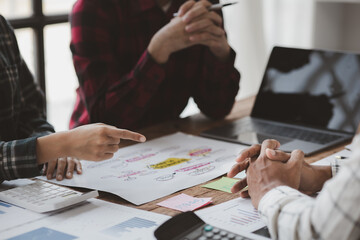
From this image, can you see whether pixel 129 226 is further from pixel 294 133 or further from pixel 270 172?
pixel 294 133

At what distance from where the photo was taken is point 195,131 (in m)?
1.69

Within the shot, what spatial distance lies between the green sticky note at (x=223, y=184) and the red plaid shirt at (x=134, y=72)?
498 mm

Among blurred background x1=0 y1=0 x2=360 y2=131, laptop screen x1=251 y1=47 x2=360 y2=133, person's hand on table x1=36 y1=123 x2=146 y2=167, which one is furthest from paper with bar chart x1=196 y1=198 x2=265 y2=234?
blurred background x1=0 y1=0 x2=360 y2=131

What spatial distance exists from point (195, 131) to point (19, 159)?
0.62 metres

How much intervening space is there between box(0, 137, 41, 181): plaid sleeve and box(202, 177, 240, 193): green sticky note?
37cm

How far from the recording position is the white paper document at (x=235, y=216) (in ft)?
3.36

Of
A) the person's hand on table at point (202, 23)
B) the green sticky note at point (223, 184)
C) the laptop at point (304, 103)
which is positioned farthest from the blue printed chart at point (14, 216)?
the person's hand on table at point (202, 23)

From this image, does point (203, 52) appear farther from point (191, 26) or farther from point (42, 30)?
point (42, 30)

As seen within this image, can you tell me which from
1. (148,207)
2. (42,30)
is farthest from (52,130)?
(42,30)

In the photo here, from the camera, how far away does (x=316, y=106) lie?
1.70m

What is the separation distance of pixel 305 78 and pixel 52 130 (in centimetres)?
76

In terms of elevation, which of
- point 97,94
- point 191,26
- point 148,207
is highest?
point 191,26

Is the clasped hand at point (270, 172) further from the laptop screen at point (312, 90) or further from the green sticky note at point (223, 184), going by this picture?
the laptop screen at point (312, 90)

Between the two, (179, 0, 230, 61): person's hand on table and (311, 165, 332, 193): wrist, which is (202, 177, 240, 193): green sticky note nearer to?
(311, 165, 332, 193): wrist
